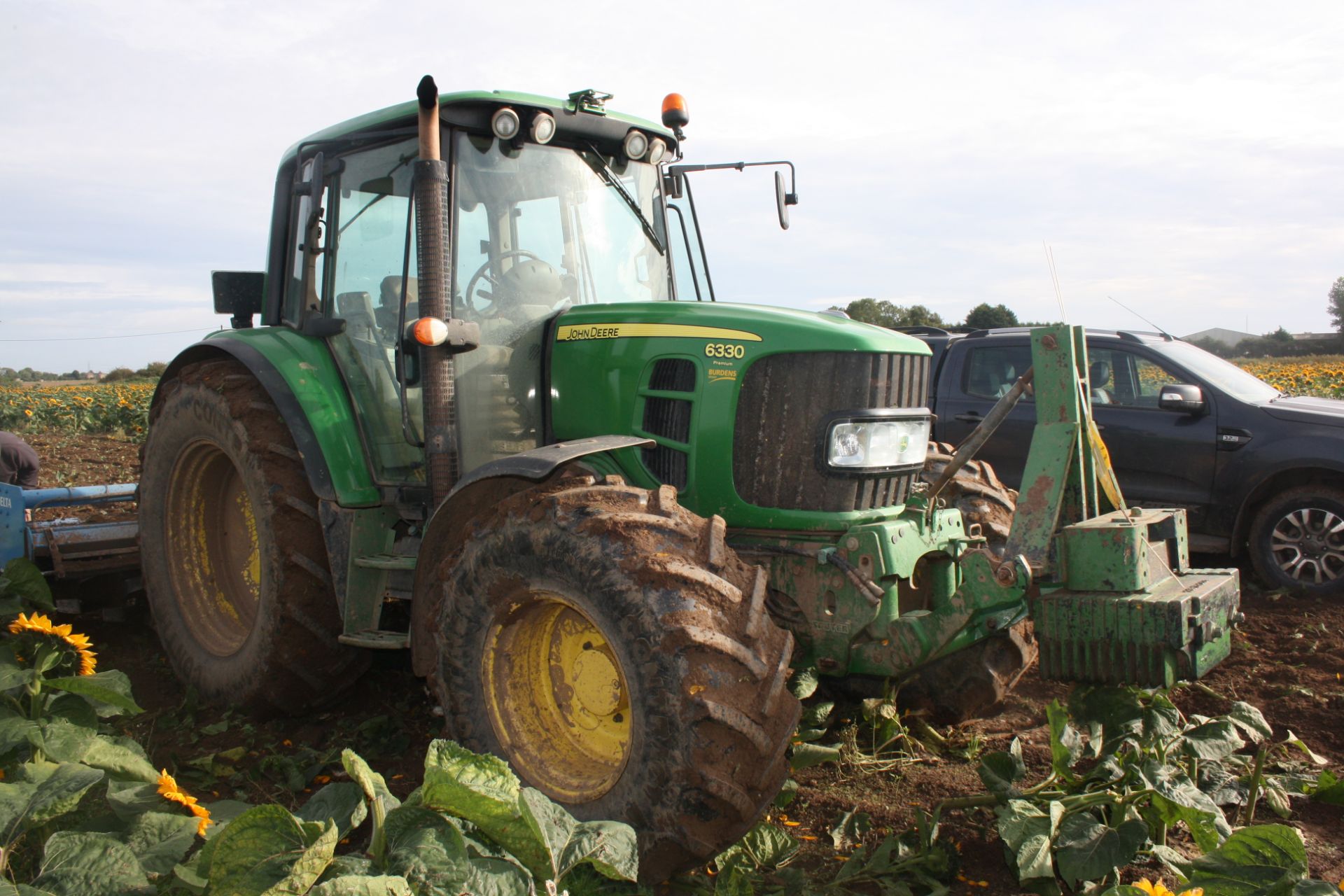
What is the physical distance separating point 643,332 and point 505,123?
0.92 meters

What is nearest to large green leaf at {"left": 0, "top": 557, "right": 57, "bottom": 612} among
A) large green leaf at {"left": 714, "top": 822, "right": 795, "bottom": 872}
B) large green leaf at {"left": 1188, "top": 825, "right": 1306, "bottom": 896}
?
large green leaf at {"left": 714, "top": 822, "right": 795, "bottom": 872}

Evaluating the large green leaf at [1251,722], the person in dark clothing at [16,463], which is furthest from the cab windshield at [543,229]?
the person in dark clothing at [16,463]

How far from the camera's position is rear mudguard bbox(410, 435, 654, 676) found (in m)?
3.38

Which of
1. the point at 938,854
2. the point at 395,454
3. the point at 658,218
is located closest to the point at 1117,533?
the point at 938,854

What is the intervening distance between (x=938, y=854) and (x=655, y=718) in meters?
0.95

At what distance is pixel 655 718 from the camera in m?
2.79

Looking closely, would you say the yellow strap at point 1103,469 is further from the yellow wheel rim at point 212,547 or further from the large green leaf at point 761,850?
the yellow wheel rim at point 212,547

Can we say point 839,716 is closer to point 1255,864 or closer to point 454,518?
point 454,518

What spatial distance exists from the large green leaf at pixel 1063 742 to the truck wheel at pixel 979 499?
110cm

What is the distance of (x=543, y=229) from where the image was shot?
13.4 ft

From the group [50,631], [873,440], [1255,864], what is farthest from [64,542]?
[1255,864]

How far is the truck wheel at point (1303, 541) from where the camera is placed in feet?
21.2

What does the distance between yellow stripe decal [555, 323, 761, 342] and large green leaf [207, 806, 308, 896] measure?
6.63 ft

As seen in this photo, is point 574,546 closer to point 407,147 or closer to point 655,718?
point 655,718
